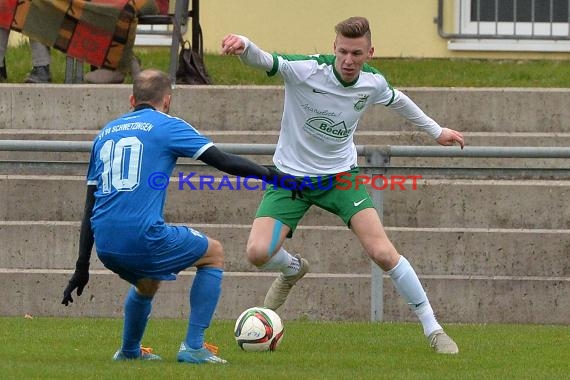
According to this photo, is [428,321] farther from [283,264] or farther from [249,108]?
[249,108]

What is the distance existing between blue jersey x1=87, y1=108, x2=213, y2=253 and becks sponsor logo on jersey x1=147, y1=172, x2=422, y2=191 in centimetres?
7

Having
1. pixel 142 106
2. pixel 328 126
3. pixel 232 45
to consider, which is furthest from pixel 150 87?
pixel 328 126

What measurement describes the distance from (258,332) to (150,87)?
1786 mm

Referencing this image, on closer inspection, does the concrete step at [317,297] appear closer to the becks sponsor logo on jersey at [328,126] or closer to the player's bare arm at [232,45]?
the becks sponsor logo on jersey at [328,126]

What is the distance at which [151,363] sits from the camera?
8.13 m

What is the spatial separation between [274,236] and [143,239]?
5.59ft

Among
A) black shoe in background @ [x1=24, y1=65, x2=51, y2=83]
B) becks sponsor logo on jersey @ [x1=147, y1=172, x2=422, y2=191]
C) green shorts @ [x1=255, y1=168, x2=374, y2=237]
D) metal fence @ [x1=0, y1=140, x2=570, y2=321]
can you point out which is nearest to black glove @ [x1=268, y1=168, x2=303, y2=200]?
becks sponsor logo on jersey @ [x1=147, y1=172, x2=422, y2=191]

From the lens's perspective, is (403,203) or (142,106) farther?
(403,203)

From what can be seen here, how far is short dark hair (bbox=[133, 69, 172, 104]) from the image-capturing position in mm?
7969

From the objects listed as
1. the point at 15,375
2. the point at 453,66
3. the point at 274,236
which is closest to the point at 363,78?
the point at 274,236

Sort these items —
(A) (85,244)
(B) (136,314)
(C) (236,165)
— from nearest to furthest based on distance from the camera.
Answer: (C) (236,165) < (A) (85,244) < (B) (136,314)

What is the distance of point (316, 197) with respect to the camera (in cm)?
938

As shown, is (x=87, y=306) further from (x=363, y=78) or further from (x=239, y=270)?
(x=363, y=78)

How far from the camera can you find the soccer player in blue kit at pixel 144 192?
7777mm
